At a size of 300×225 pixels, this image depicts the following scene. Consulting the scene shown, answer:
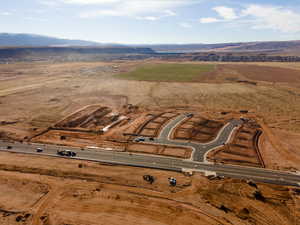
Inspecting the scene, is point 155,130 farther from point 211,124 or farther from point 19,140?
point 19,140

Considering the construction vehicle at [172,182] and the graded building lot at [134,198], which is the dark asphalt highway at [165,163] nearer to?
the graded building lot at [134,198]

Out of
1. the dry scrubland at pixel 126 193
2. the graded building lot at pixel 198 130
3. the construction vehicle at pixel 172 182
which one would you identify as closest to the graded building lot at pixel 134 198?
the dry scrubland at pixel 126 193

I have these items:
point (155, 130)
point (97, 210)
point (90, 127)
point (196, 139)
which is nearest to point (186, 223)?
point (97, 210)

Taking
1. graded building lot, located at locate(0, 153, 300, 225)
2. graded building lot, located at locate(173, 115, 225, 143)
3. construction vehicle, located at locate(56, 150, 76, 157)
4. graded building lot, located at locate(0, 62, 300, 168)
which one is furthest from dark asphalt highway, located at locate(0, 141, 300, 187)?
graded building lot, located at locate(173, 115, 225, 143)

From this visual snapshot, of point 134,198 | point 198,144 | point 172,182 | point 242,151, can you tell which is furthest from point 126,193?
point 242,151

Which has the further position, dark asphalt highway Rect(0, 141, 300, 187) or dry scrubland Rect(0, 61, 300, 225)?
dark asphalt highway Rect(0, 141, 300, 187)

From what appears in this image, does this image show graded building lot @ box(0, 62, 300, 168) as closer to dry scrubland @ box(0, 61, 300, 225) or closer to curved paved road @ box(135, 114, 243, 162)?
dry scrubland @ box(0, 61, 300, 225)
